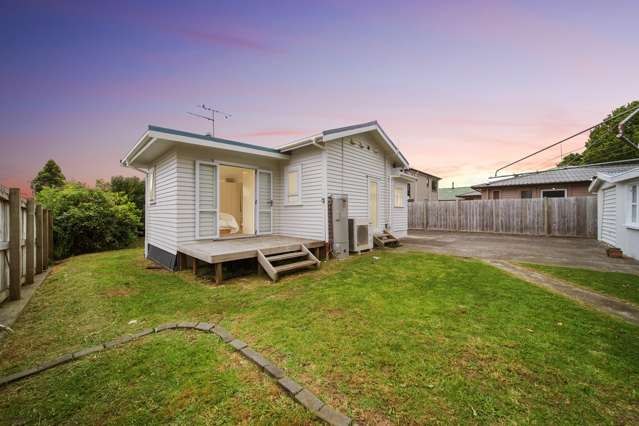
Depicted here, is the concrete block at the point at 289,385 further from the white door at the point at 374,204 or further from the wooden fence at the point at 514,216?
the wooden fence at the point at 514,216

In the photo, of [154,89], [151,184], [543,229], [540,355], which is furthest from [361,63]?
[543,229]

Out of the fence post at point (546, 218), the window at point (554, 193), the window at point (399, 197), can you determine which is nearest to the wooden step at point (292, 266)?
the window at point (399, 197)

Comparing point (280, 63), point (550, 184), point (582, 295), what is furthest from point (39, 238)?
point (550, 184)

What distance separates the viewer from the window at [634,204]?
7085 millimetres

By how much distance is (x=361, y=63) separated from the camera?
32.0ft

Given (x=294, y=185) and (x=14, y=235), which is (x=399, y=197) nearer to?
(x=294, y=185)

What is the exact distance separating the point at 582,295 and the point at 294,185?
6765 millimetres

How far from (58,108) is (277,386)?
11911 mm

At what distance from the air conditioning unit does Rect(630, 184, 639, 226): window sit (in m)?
7.62

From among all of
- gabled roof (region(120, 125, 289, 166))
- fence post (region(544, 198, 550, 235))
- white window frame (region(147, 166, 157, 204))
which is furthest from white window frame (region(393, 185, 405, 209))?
white window frame (region(147, 166, 157, 204))

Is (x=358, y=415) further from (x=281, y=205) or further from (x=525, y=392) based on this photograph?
(x=281, y=205)

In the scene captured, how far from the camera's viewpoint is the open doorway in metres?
7.80

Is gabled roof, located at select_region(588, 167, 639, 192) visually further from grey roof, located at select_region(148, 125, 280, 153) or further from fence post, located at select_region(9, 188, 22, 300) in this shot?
fence post, located at select_region(9, 188, 22, 300)

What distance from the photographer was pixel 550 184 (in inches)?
640
